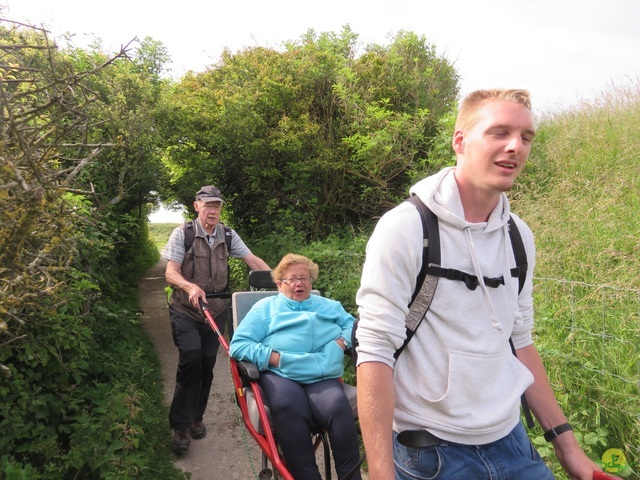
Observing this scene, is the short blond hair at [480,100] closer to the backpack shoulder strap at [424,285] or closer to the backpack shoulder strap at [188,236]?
the backpack shoulder strap at [424,285]

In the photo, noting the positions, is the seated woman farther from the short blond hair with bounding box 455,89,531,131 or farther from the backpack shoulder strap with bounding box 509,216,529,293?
the short blond hair with bounding box 455,89,531,131

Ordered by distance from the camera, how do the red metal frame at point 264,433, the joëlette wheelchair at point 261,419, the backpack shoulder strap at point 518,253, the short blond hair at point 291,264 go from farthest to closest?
the short blond hair at point 291,264
the joëlette wheelchair at point 261,419
the red metal frame at point 264,433
the backpack shoulder strap at point 518,253

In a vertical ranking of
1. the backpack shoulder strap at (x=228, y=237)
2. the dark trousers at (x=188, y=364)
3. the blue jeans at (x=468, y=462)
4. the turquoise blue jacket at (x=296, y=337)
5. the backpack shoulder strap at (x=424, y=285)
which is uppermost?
the backpack shoulder strap at (x=424, y=285)

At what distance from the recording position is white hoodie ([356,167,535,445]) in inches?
62.1

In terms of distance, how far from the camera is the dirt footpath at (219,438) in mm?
4688

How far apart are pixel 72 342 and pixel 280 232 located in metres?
5.71

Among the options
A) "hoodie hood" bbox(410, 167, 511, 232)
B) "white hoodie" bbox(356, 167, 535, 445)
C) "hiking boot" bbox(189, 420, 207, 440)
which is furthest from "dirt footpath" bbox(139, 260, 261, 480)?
"hoodie hood" bbox(410, 167, 511, 232)

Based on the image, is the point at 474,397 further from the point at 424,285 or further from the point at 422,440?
the point at 424,285

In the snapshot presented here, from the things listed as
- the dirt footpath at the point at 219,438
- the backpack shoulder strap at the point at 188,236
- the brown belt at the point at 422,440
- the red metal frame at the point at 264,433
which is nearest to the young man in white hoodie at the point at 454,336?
the brown belt at the point at 422,440

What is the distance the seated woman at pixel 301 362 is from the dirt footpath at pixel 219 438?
0.94 meters

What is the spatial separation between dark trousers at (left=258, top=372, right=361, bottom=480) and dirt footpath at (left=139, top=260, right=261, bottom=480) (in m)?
0.94

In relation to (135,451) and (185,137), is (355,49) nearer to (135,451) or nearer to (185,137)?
(185,137)

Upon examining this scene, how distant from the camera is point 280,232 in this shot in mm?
9602

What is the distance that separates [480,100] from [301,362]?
2.40 metres
